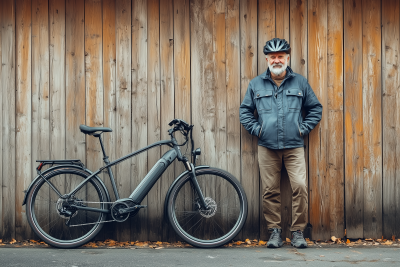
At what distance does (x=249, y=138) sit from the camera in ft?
15.7

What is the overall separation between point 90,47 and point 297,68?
236 cm

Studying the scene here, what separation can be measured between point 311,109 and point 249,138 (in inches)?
29.7

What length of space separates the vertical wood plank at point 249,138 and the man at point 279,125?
0.56 ft

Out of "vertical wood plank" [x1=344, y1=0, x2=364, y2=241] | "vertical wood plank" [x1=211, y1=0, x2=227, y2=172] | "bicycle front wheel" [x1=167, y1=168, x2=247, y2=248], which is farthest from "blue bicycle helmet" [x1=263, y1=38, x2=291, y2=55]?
"bicycle front wheel" [x1=167, y1=168, x2=247, y2=248]

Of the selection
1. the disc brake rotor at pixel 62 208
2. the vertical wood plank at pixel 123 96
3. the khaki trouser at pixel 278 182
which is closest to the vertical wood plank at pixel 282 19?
the khaki trouser at pixel 278 182

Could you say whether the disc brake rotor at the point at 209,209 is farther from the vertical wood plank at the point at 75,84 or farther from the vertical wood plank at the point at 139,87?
the vertical wood plank at the point at 75,84

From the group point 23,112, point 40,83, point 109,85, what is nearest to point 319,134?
point 109,85

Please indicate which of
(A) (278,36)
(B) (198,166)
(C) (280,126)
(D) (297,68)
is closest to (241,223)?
(B) (198,166)

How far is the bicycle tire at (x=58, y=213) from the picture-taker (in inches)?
174

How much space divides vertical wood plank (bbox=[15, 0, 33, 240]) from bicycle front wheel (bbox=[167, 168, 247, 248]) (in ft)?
5.76

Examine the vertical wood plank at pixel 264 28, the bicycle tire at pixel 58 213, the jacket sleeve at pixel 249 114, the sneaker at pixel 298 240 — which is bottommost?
the sneaker at pixel 298 240

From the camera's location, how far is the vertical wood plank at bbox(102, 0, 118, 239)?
4.78m

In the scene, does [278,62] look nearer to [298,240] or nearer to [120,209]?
[298,240]

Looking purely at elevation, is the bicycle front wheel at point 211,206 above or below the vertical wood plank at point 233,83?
below
